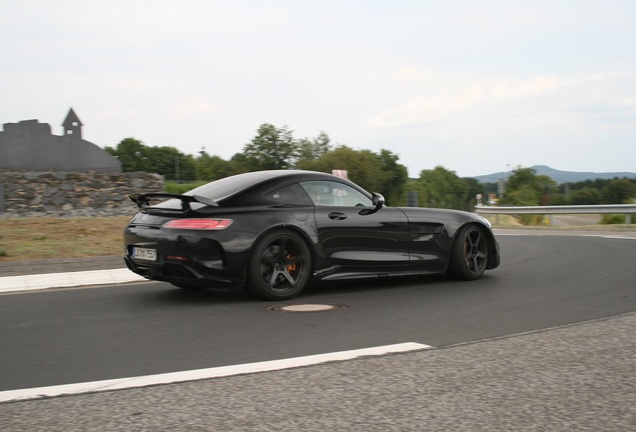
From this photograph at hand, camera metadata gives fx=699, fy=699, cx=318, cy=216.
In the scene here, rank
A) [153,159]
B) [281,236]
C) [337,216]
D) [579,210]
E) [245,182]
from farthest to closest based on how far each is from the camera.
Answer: [153,159], [579,210], [337,216], [245,182], [281,236]

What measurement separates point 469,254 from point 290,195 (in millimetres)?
2814

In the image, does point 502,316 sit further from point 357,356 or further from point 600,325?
point 357,356

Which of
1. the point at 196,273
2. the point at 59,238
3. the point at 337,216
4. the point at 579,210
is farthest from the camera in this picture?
the point at 579,210

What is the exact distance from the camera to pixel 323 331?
5730mm

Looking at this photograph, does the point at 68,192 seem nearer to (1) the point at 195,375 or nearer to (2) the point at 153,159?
(1) the point at 195,375

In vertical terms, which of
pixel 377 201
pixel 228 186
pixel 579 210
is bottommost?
pixel 579 210

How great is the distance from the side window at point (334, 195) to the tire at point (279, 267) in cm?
62

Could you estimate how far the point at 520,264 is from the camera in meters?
10.9

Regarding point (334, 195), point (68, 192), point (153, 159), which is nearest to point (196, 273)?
point (334, 195)

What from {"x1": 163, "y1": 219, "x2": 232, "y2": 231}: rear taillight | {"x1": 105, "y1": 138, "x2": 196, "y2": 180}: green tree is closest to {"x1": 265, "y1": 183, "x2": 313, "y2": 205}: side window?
{"x1": 163, "y1": 219, "x2": 232, "y2": 231}: rear taillight

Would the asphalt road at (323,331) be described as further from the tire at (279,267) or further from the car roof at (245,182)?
the car roof at (245,182)

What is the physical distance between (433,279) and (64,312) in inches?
183

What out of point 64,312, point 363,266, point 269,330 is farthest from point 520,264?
point 64,312

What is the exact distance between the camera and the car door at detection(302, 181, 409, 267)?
765cm
